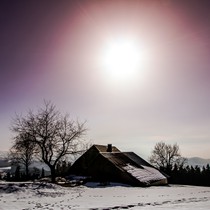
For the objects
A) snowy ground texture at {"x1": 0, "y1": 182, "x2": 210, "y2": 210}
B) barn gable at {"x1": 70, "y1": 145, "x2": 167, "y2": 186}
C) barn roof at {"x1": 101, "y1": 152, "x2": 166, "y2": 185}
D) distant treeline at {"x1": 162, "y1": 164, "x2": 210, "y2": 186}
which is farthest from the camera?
distant treeline at {"x1": 162, "y1": 164, "x2": 210, "y2": 186}

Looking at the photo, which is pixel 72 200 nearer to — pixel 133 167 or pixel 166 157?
pixel 133 167

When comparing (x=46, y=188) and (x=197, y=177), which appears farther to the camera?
(x=197, y=177)

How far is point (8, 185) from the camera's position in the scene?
72.7ft

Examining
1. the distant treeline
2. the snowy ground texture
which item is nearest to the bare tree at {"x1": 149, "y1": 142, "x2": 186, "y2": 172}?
the distant treeline

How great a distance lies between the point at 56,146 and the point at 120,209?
1848cm

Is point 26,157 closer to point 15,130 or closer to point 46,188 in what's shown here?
point 15,130

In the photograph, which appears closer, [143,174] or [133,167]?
[143,174]

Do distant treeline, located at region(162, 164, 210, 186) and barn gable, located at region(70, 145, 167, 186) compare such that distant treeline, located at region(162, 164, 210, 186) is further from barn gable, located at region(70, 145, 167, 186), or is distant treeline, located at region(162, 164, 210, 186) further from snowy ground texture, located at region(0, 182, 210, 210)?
snowy ground texture, located at region(0, 182, 210, 210)

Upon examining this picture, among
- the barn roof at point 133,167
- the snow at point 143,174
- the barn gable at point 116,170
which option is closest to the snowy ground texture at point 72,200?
the barn gable at point 116,170

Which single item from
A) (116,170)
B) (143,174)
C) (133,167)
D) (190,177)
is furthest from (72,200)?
(190,177)

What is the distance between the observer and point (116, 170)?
35969 millimetres

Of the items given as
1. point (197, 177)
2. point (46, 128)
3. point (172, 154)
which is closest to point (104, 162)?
point (46, 128)

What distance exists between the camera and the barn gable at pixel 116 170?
35047 mm

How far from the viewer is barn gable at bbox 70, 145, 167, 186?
35.0 m
